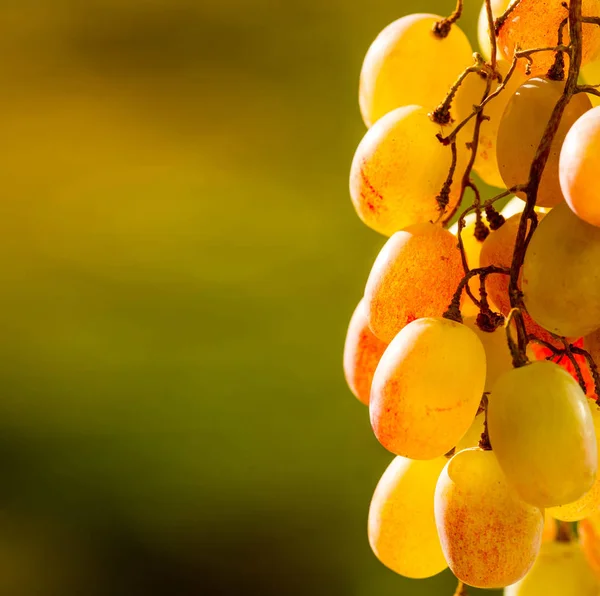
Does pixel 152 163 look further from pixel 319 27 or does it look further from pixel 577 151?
pixel 577 151

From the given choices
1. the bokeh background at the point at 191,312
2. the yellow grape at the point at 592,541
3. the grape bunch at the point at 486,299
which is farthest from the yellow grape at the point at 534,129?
the bokeh background at the point at 191,312

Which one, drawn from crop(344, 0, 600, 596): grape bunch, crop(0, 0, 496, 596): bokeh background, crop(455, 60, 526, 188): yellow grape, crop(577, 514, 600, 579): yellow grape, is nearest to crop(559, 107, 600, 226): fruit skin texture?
crop(344, 0, 600, 596): grape bunch

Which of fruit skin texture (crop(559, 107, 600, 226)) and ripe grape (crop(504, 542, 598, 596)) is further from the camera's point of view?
ripe grape (crop(504, 542, 598, 596))

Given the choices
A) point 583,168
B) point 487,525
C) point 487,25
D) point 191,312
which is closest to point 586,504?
point 487,525

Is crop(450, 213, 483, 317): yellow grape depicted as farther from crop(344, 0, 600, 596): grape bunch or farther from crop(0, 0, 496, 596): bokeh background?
crop(0, 0, 496, 596): bokeh background

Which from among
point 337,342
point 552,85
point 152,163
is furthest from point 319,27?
point 552,85

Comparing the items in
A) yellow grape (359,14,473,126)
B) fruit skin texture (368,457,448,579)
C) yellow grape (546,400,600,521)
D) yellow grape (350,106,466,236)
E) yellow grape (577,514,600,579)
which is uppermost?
yellow grape (359,14,473,126)

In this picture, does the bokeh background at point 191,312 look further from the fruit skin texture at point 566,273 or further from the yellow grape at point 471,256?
the fruit skin texture at point 566,273

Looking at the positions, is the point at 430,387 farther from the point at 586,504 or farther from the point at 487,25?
the point at 487,25
